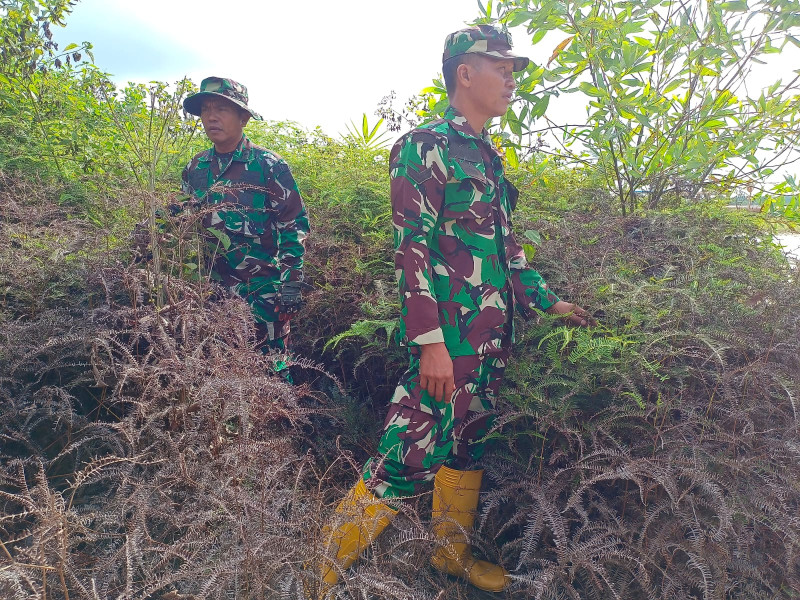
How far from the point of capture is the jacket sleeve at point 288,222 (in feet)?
11.2

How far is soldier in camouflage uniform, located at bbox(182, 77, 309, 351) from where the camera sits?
343 cm

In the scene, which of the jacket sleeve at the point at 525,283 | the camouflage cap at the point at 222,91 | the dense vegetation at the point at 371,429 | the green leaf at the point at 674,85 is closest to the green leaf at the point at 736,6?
the green leaf at the point at 674,85

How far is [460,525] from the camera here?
6.82 feet

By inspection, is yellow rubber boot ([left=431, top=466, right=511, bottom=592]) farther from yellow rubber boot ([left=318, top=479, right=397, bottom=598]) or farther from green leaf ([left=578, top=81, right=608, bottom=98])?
green leaf ([left=578, top=81, right=608, bottom=98])

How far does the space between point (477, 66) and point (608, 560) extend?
6.42ft

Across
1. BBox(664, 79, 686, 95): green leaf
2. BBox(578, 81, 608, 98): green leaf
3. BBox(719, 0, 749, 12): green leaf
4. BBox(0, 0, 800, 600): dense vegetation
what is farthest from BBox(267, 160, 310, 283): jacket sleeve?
BBox(719, 0, 749, 12): green leaf

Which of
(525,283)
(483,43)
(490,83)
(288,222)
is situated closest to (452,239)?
(525,283)

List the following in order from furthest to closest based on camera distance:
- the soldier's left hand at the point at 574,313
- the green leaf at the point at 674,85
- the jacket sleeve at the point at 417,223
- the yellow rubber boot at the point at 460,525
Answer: the green leaf at the point at 674,85 → the soldier's left hand at the point at 574,313 → the yellow rubber boot at the point at 460,525 → the jacket sleeve at the point at 417,223

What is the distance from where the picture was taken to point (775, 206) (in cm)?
371

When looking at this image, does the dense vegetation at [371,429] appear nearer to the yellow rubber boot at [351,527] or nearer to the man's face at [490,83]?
the yellow rubber boot at [351,527]

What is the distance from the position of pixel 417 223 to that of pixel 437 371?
57cm

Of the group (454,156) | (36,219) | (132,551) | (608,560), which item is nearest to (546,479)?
(608,560)

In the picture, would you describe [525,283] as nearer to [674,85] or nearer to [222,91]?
[674,85]

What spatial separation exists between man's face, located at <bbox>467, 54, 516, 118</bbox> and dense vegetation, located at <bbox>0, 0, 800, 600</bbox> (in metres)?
0.95
